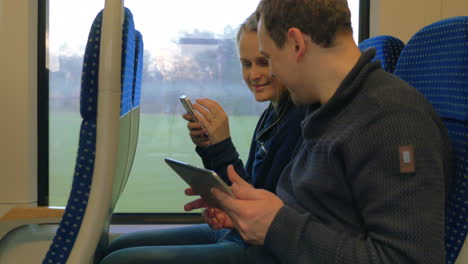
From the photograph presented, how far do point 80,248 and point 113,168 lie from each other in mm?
151

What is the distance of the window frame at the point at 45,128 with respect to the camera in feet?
7.74

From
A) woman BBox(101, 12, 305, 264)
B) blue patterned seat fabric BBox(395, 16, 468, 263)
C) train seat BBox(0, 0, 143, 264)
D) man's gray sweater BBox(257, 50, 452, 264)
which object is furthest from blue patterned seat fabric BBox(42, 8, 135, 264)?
blue patterned seat fabric BBox(395, 16, 468, 263)

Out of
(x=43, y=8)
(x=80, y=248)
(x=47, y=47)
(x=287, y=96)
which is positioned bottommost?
(x=80, y=248)

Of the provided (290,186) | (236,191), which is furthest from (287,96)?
(236,191)

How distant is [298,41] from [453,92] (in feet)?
1.19

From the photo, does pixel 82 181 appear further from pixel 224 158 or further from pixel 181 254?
pixel 224 158

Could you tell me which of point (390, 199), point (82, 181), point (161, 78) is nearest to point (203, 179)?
point (82, 181)

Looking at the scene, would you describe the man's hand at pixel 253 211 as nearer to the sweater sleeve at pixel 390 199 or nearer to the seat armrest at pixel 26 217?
the sweater sleeve at pixel 390 199

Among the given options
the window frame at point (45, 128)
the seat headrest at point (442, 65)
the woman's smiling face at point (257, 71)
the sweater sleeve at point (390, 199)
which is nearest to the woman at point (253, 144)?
the woman's smiling face at point (257, 71)

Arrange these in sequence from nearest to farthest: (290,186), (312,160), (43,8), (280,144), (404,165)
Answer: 1. (404,165)
2. (312,160)
3. (290,186)
4. (280,144)
5. (43,8)

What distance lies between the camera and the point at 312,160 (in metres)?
0.95

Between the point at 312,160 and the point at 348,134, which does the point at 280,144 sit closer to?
the point at 312,160

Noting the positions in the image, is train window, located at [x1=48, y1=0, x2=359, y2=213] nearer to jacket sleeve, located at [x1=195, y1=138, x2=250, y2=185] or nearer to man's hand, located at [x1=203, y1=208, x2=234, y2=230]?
jacket sleeve, located at [x1=195, y1=138, x2=250, y2=185]

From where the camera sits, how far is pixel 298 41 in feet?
3.16
